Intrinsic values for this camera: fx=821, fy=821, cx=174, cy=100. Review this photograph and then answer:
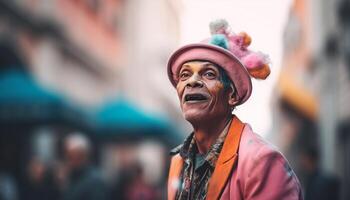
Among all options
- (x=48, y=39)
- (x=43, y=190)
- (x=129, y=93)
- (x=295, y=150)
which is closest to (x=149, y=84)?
(x=129, y=93)

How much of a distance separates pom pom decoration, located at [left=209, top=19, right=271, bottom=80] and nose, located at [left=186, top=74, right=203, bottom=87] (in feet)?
0.52

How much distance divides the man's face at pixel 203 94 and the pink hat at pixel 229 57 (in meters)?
0.04

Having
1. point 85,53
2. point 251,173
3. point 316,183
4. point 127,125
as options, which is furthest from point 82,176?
point 85,53

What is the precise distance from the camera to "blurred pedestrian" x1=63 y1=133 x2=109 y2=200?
24.7ft

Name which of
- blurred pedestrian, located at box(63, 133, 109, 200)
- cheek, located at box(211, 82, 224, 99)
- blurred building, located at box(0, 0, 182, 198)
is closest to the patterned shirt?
cheek, located at box(211, 82, 224, 99)

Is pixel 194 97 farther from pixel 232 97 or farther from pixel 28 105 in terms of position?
pixel 28 105

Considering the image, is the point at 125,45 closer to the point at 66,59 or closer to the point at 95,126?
the point at 66,59

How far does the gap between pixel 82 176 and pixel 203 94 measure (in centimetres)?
474

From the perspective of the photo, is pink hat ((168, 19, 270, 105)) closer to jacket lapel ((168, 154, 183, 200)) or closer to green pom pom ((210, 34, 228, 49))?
green pom pom ((210, 34, 228, 49))

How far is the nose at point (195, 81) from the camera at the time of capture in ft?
10.1

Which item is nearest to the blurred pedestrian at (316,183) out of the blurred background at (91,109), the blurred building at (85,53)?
the blurred background at (91,109)

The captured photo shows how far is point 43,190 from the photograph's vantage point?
969cm

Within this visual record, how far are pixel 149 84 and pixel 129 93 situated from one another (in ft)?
28.7

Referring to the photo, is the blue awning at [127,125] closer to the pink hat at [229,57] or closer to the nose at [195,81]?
the pink hat at [229,57]
